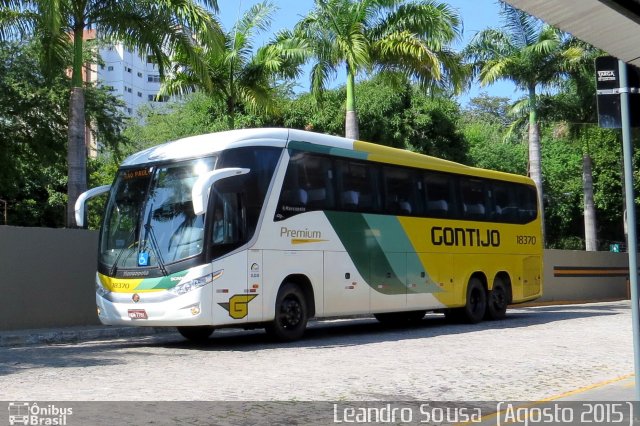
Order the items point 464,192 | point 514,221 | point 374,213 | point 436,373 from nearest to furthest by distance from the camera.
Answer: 1. point 436,373
2. point 374,213
3. point 464,192
4. point 514,221

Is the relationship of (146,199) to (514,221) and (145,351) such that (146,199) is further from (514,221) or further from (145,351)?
(514,221)

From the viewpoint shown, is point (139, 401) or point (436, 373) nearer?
point (139, 401)

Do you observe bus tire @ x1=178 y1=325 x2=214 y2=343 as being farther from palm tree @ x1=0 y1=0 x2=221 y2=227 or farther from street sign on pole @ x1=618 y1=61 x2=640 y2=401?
street sign on pole @ x1=618 y1=61 x2=640 y2=401

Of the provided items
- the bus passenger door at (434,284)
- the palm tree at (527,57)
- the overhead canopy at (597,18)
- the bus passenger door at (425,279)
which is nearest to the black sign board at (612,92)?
the overhead canopy at (597,18)

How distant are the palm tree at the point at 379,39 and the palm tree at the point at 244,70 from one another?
0.84m

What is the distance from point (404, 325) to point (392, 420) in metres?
12.2

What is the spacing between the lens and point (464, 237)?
19688 mm

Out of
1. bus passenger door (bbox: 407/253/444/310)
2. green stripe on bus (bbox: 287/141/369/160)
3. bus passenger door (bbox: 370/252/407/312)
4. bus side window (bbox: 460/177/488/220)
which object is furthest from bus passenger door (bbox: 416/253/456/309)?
green stripe on bus (bbox: 287/141/369/160)

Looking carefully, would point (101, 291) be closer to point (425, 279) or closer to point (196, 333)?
point (196, 333)

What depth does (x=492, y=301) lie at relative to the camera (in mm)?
20891

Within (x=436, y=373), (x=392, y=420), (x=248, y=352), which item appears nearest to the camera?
(x=392, y=420)

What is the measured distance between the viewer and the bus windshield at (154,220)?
13.5 metres

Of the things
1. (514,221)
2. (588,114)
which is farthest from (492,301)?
(588,114)

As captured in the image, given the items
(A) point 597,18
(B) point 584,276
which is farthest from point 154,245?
(B) point 584,276
